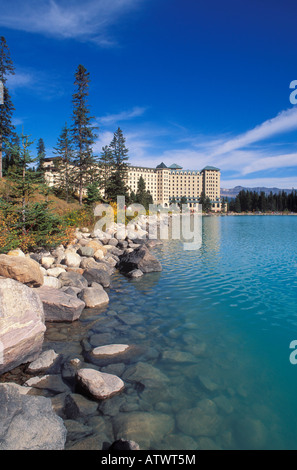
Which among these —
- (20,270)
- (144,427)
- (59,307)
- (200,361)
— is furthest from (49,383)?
(20,270)

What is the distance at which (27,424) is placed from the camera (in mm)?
3688

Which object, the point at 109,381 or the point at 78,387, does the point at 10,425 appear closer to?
the point at 78,387

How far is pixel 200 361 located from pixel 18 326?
368 cm

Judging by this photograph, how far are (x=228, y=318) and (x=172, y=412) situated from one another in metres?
4.09

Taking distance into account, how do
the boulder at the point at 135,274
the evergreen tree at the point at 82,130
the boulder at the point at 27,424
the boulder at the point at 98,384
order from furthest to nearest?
the evergreen tree at the point at 82,130 → the boulder at the point at 135,274 → the boulder at the point at 98,384 → the boulder at the point at 27,424

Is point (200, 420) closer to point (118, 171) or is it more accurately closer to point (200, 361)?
point (200, 361)

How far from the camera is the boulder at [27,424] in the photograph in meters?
3.46

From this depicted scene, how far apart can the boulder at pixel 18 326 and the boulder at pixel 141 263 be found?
7.97m

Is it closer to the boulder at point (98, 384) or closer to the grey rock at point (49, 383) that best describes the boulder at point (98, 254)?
the grey rock at point (49, 383)

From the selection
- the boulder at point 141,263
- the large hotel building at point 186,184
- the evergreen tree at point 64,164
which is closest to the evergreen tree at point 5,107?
the evergreen tree at point 64,164

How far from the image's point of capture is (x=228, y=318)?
7820 millimetres

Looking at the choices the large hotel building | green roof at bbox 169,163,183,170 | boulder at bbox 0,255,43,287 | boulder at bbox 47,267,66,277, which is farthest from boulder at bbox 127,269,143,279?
green roof at bbox 169,163,183,170

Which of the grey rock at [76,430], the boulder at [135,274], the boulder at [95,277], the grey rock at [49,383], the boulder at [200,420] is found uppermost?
the boulder at [95,277]
